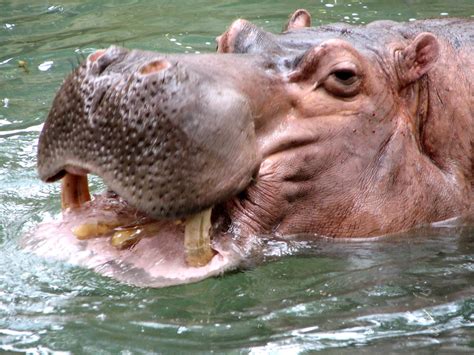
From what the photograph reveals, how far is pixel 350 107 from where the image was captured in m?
5.08

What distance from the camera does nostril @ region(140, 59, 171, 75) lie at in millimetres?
4352

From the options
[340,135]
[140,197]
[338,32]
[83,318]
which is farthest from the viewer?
[338,32]

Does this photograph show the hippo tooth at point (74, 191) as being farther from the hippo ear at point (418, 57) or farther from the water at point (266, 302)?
the hippo ear at point (418, 57)

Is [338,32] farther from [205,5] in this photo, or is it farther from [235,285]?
[205,5]

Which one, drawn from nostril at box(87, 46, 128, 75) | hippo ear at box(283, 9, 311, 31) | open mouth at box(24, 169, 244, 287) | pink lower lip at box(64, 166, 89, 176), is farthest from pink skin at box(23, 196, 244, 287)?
hippo ear at box(283, 9, 311, 31)

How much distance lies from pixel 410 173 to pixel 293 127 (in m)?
0.73

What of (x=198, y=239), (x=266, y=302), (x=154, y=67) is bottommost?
(x=266, y=302)

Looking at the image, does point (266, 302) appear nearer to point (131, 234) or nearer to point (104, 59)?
point (131, 234)

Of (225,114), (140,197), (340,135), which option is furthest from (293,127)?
(140,197)

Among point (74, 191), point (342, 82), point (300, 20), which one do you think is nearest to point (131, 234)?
point (74, 191)

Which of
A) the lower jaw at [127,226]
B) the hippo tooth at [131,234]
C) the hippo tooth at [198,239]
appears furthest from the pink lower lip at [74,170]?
the hippo tooth at [198,239]

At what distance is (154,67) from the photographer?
438cm

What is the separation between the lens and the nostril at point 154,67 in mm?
4352

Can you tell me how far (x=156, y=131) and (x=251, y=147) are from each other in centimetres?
50
